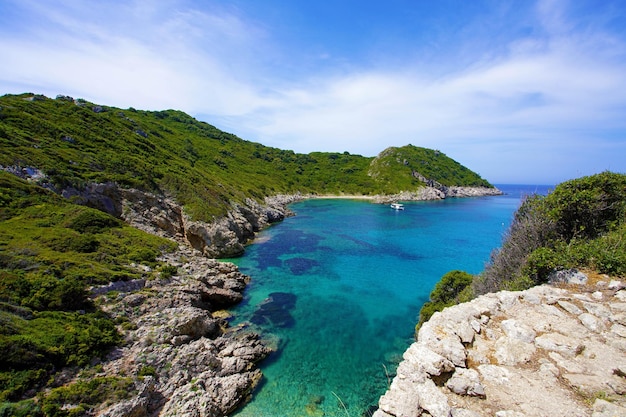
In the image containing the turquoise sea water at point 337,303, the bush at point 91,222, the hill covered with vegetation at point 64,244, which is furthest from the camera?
the bush at point 91,222

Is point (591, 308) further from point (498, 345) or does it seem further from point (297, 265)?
point (297, 265)

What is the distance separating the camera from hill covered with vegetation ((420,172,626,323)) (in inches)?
385

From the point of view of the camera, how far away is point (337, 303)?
26.0 metres

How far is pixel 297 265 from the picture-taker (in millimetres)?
35688

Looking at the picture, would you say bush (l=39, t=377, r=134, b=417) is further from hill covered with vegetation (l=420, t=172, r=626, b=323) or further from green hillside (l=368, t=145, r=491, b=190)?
green hillside (l=368, t=145, r=491, b=190)

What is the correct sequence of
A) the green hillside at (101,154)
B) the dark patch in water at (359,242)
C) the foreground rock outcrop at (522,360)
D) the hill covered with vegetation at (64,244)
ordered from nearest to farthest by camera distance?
1. the foreground rock outcrop at (522,360)
2. the hill covered with vegetation at (64,244)
3. the green hillside at (101,154)
4. the dark patch in water at (359,242)

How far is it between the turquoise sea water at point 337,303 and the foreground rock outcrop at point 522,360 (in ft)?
17.0

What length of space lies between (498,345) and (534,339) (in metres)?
0.96

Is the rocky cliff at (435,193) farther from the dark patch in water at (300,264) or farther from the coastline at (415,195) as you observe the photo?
the dark patch in water at (300,264)

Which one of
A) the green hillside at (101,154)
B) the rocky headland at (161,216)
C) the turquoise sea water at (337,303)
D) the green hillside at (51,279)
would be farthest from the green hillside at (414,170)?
the green hillside at (51,279)

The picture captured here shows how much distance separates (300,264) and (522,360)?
30.4m

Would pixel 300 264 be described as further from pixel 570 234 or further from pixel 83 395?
pixel 570 234

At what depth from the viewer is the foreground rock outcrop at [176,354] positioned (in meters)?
12.5

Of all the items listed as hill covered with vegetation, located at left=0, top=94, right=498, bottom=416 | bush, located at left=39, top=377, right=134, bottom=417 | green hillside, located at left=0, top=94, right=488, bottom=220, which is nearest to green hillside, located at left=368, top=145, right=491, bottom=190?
green hillside, located at left=0, top=94, right=488, bottom=220
